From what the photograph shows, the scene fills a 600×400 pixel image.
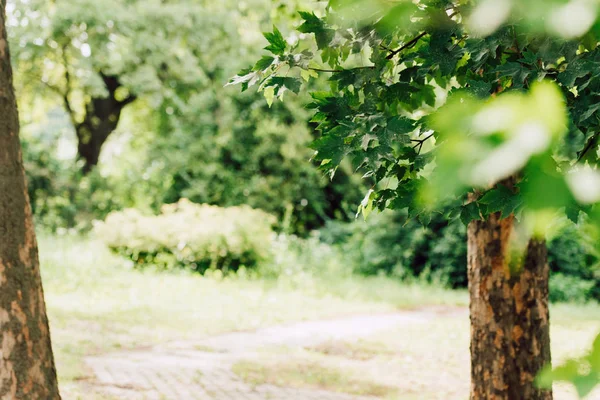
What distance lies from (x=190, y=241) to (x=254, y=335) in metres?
5.66

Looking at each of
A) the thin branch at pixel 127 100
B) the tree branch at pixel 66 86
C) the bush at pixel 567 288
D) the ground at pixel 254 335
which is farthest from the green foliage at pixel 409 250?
the thin branch at pixel 127 100

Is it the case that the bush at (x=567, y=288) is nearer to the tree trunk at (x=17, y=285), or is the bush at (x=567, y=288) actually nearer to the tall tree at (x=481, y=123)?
the tall tree at (x=481, y=123)

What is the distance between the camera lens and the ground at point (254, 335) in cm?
658

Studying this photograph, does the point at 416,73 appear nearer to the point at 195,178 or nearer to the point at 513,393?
the point at 513,393

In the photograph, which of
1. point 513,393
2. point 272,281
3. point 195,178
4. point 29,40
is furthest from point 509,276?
point 29,40

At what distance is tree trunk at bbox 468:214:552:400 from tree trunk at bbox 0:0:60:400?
105 inches

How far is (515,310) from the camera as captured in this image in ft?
14.3

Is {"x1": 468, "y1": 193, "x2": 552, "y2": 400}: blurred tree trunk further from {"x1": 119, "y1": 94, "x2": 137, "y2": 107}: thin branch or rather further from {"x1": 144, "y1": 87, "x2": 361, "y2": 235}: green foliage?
{"x1": 119, "y1": 94, "x2": 137, "y2": 107}: thin branch

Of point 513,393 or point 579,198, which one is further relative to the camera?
point 513,393

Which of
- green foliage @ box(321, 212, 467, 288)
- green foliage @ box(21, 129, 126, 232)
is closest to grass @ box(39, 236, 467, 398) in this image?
green foliage @ box(321, 212, 467, 288)

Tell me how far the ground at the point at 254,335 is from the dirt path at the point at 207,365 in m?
0.01

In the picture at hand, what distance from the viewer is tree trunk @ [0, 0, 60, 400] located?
3.48 metres

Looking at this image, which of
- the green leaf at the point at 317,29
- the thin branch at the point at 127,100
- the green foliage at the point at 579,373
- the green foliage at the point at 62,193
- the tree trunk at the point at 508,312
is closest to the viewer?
the green foliage at the point at 579,373

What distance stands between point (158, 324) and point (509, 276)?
624 cm
